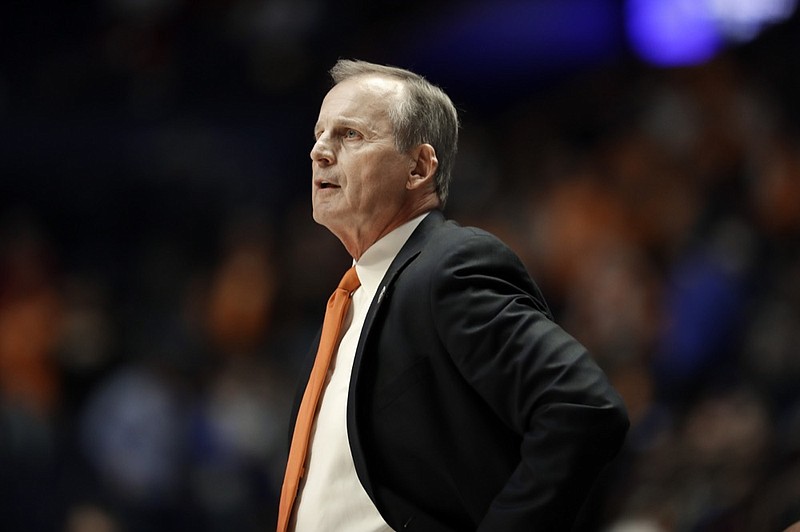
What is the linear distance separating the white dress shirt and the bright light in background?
5402 mm

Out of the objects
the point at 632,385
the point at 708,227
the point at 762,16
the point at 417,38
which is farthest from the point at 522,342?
the point at 417,38

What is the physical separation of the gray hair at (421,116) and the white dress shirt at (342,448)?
0.43 feet

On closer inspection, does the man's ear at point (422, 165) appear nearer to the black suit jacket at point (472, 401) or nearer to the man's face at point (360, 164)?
the man's face at point (360, 164)

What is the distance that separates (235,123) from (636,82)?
243 centimetres

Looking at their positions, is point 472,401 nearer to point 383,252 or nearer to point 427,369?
point 427,369

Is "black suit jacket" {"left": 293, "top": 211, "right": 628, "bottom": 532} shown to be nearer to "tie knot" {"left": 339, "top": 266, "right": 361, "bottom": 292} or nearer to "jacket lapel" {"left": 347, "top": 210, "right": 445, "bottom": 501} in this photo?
"jacket lapel" {"left": 347, "top": 210, "right": 445, "bottom": 501}

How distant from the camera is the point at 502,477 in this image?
1.95 metres

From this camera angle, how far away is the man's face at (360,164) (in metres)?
2.19

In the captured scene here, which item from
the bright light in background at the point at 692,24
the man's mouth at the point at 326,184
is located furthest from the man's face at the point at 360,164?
the bright light in background at the point at 692,24

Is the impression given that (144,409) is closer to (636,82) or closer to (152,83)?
(152,83)

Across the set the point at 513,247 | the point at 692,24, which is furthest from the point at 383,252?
the point at 692,24

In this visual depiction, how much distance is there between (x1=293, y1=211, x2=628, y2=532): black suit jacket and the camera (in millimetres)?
1823

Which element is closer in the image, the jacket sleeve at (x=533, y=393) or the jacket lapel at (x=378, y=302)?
the jacket sleeve at (x=533, y=393)

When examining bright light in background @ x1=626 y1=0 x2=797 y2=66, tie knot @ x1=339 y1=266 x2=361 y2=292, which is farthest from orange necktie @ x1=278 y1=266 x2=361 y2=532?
bright light in background @ x1=626 y1=0 x2=797 y2=66
